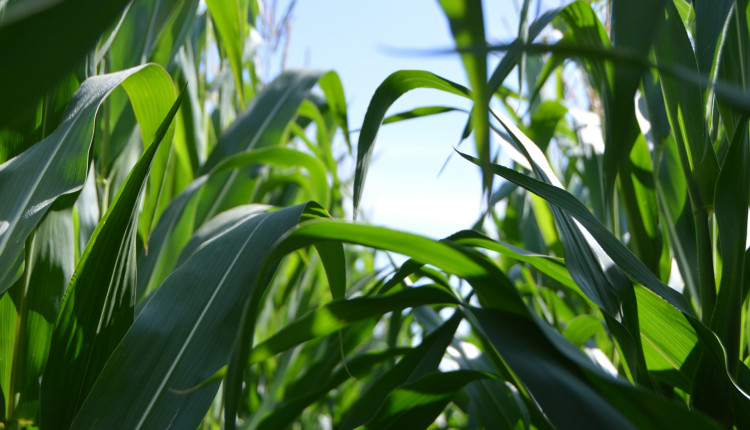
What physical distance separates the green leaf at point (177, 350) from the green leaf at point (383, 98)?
39 millimetres

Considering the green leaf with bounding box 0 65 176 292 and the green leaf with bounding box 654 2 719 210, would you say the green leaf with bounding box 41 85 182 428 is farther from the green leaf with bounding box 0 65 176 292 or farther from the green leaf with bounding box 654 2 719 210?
the green leaf with bounding box 654 2 719 210

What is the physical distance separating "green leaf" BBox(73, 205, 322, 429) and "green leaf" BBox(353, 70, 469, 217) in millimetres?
39

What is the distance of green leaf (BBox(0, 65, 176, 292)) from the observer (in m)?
0.31

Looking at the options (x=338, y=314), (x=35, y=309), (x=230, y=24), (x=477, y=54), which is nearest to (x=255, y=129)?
(x=230, y=24)

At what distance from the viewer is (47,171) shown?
1.11 feet

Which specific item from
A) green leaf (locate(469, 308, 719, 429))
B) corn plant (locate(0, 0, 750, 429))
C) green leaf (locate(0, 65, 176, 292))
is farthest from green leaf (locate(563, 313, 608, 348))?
green leaf (locate(0, 65, 176, 292))

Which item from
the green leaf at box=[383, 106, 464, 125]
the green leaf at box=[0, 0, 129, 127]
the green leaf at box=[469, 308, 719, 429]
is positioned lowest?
the green leaf at box=[469, 308, 719, 429]

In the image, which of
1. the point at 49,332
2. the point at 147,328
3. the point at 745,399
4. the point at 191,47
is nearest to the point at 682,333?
the point at 745,399

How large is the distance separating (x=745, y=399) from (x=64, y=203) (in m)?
0.39

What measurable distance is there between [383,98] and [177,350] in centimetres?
17

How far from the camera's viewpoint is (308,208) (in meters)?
0.34

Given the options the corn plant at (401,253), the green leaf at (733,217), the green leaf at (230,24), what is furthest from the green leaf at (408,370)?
the green leaf at (230,24)

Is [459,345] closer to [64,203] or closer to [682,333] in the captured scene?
[682,333]

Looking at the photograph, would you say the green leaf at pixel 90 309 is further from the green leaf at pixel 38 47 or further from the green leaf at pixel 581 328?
the green leaf at pixel 581 328
